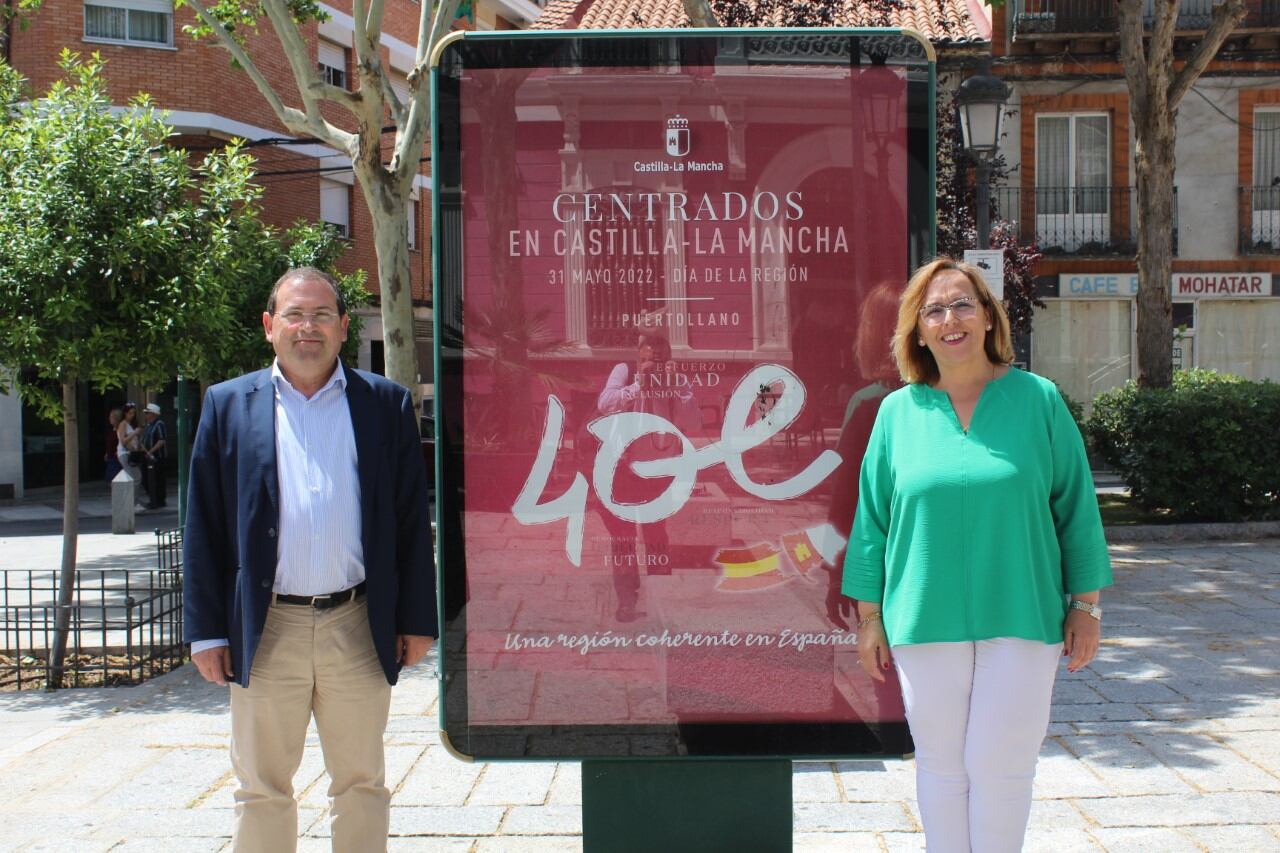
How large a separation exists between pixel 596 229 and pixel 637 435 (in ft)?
1.92

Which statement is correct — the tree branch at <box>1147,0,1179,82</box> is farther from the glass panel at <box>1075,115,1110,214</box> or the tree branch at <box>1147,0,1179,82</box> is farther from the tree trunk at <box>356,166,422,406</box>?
the glass panel at <box>1075,115,1110,214</box>

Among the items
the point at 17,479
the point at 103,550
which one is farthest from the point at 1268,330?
the point at 17,479

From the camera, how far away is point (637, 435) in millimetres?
3352

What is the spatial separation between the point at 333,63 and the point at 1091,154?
15.9 metres

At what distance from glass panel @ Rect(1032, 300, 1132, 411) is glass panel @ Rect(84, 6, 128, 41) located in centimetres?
1846

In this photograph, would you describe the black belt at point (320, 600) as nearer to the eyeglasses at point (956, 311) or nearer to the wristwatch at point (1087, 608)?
the eyeglasses at point (956, 311)

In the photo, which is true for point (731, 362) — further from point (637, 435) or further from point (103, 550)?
point (103, 550)

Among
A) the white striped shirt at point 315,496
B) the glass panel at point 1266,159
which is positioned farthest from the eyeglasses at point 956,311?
the glass panel at point 1266,159

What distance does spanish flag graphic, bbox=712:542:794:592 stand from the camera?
3.35 meters

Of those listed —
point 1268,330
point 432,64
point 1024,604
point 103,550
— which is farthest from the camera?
point 1268,330

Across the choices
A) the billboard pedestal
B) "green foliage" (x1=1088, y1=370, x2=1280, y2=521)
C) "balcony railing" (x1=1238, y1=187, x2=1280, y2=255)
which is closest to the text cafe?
"balcony railing" (x1=1238, y1=187, x2=1280, y2=255)

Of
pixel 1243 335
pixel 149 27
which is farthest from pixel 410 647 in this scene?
pixel 1243 335

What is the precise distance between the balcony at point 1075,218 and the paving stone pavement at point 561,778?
59.8 ft

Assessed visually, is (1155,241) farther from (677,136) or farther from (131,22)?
(131,22)
